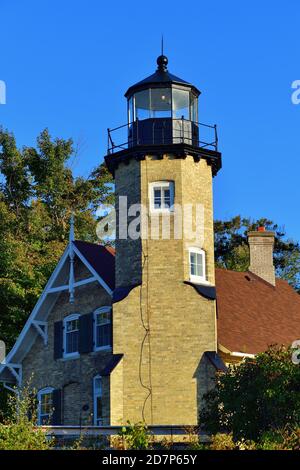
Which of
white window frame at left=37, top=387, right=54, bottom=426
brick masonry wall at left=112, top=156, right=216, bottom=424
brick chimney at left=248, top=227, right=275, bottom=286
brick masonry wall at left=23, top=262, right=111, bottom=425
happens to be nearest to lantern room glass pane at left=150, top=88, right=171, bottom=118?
brick masonry wall at left=112, top=156, right=216, bottom=424

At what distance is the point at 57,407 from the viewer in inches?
1087

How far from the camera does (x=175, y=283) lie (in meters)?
25.2

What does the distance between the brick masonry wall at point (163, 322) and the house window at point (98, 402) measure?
1509 mm

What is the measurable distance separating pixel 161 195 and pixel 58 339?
596cm

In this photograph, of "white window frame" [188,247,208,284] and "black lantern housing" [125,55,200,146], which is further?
"black lantern housing" [125,55,200,146]

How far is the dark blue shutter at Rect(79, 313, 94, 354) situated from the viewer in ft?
88.2

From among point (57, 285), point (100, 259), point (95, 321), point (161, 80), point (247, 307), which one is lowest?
point (95, 321)

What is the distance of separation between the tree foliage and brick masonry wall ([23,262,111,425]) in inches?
238

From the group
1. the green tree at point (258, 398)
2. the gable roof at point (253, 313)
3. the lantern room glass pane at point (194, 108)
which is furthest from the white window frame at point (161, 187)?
the green tree at point (258, 398)

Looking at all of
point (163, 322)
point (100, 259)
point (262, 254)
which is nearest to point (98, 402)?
point (163, 322)

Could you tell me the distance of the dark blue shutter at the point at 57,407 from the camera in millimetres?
27516

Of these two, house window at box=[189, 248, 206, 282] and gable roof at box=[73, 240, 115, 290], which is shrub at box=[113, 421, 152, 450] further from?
gable roof at box=[73, 240, 115, 290]

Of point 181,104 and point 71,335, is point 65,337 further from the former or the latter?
point 181,104
